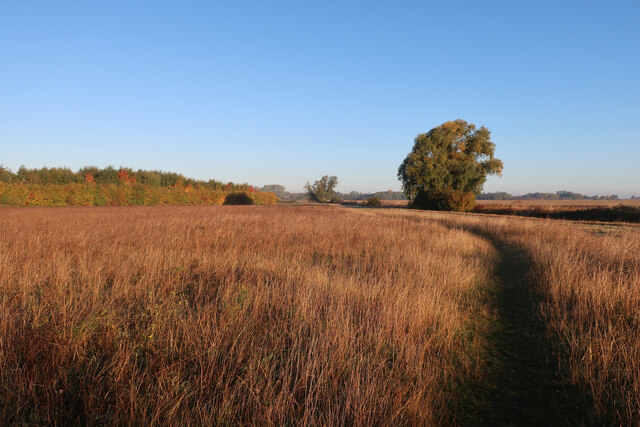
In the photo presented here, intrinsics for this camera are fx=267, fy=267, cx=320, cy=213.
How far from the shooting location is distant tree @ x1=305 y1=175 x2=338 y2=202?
119375 mm

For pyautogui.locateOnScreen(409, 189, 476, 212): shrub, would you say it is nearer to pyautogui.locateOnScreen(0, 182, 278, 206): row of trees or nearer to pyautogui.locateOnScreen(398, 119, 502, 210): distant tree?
pyautogui.locateOnScreen(398, 119, 502, 210): distant tree

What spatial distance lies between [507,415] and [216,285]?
4.56 metres

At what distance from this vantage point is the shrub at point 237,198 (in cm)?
7050

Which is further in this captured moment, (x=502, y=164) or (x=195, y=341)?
(x=502, y=164)

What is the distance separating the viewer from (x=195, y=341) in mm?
2912

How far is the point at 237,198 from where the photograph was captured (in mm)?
72125

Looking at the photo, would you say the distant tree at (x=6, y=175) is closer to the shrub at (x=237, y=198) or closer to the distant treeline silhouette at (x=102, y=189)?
the distant treeline silhouette at (x=102, y=189)

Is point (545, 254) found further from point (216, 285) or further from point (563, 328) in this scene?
point (216, 285)

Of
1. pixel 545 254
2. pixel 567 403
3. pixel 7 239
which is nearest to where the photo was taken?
pixel 567 403

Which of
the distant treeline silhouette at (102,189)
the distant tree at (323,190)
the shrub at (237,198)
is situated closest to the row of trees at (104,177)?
the distant treeline silhouette at (102,189)

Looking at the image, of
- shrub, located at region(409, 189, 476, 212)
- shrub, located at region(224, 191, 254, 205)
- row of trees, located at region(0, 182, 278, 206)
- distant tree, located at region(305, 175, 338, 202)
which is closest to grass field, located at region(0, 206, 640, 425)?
shrub, located at region(409, 189, 476, 212)

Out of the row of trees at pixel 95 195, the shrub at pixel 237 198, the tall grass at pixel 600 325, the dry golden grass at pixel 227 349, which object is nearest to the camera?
the dry golden grass at pixel 227 349

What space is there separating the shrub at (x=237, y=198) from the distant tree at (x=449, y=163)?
150ft

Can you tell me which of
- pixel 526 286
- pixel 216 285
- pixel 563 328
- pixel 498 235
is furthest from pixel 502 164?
pixel 216 285
